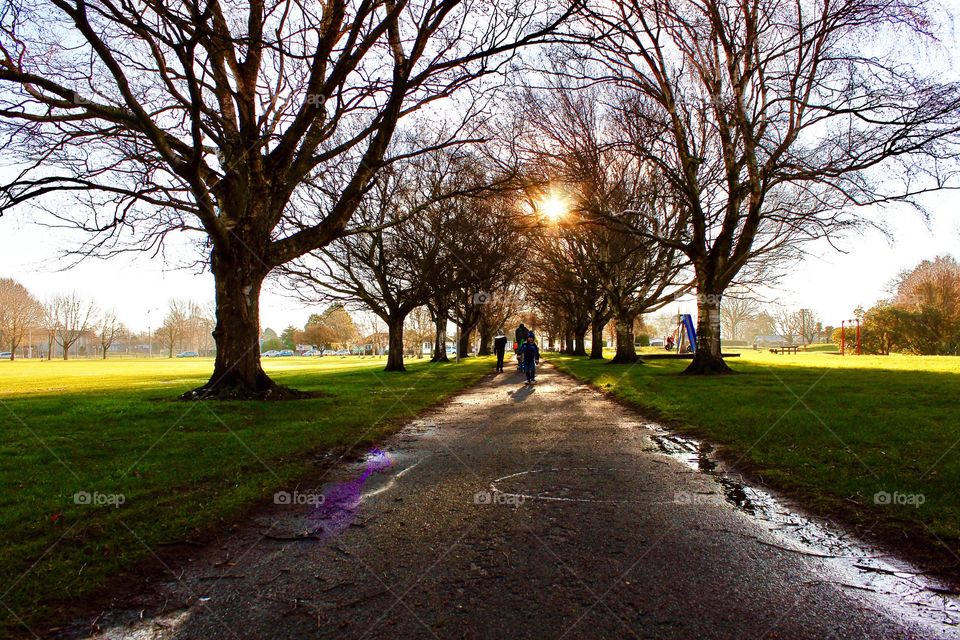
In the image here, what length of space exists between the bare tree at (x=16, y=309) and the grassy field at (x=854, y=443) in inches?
2238

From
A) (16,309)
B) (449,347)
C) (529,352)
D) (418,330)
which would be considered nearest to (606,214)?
(529,352)

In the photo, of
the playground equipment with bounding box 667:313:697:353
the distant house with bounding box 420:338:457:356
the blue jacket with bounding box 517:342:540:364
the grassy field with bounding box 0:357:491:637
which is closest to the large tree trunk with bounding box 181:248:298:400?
the grassy field with bounding box 0:357:491:637

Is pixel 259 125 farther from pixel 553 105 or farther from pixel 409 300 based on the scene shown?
pixel 409 300

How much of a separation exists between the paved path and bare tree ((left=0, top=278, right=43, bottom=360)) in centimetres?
5575

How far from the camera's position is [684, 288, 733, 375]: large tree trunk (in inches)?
703

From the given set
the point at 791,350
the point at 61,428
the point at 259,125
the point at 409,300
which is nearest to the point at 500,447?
the point at 61,428

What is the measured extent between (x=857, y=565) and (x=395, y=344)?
25.7m

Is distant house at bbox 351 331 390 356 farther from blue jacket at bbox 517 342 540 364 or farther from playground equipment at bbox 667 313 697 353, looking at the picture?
blue jacket at bbox 517 342 540 364

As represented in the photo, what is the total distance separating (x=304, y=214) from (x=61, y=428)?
17.9m

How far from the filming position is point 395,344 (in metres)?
28.1

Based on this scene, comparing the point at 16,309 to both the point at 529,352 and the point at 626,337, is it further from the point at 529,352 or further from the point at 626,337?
the point at 626,337

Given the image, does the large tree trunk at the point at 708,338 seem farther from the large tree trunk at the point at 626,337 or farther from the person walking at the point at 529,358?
the large tree trunk at the point at 626,337

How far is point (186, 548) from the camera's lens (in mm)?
3900

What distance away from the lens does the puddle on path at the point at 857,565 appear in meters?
2.90
